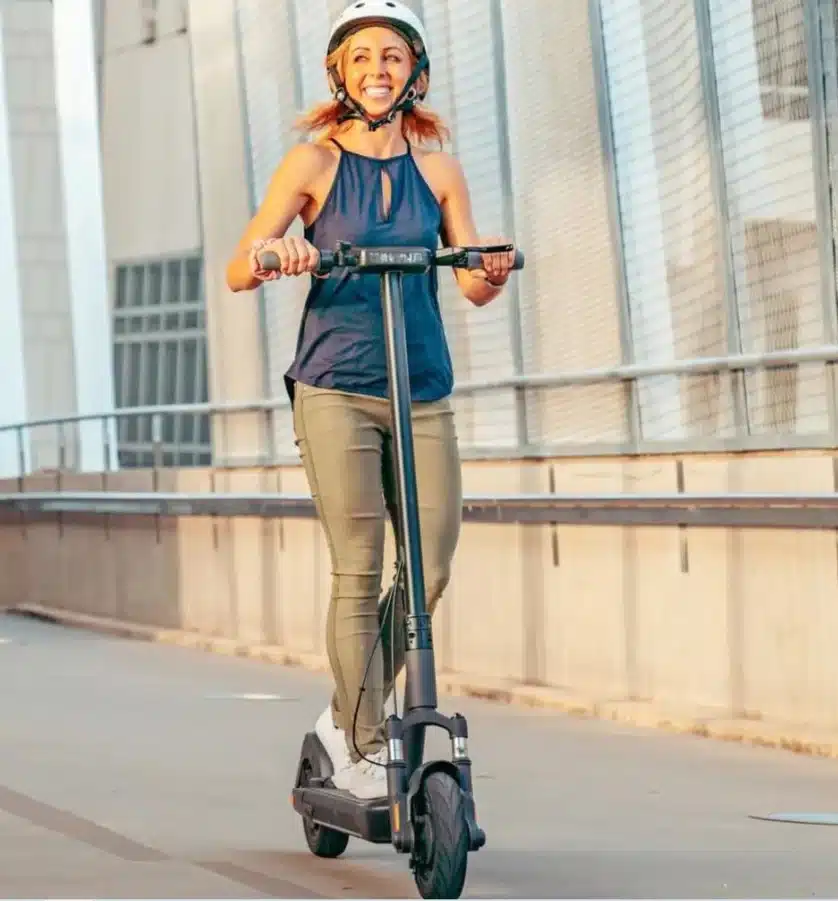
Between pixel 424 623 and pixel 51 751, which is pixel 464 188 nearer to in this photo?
pixel 424 623

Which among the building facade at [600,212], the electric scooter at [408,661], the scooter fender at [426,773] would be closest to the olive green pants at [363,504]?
the electric scooter at [408,661]

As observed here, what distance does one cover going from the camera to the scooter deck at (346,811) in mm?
6602

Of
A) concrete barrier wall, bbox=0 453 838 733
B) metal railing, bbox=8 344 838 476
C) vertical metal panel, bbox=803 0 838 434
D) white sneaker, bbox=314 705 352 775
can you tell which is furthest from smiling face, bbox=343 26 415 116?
vertical metal panel, bbox=803 0 838 434

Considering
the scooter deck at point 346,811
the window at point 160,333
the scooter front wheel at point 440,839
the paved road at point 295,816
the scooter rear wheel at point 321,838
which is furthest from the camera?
the window at point 160,333

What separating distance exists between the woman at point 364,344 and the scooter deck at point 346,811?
0.15 ft

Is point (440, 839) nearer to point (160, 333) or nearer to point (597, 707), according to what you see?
point (597, 707)

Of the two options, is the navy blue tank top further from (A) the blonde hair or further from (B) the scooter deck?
(B) the scooter deck

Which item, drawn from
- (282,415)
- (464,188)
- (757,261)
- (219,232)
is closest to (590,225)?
(757,261)

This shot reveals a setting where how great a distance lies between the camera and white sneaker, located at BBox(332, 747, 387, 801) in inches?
268

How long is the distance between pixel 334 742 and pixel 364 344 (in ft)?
3.11

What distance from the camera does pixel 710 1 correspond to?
41.4 ft

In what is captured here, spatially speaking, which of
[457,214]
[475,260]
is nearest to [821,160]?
[457,214]

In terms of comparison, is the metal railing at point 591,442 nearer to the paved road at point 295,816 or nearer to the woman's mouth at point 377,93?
the paved road at point 295,816

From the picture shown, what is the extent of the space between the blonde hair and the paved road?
5.66 ft
